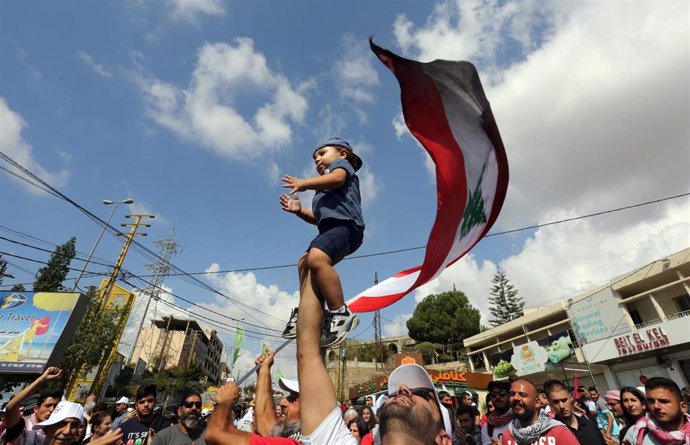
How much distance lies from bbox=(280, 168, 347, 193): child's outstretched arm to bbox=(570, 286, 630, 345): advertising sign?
2632cm

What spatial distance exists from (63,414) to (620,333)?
1071 inches

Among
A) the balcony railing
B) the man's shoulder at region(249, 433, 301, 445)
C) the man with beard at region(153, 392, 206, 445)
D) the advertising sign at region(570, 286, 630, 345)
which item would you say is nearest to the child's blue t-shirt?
the man's shoulder at region(249, 433, 301, 445)

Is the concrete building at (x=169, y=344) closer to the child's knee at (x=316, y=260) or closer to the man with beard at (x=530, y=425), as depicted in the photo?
the man with beard at (x=530, y=425)

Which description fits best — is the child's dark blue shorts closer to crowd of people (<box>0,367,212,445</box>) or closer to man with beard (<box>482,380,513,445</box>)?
crowd of people (<box>0,367,212,445</box>)

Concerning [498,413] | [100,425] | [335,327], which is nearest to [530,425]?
[498,413]

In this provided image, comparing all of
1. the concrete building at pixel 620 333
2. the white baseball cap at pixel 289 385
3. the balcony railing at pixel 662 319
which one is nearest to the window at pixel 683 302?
the concrete building at pixel 620 333

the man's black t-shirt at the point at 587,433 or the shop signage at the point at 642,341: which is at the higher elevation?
the shop signage at the point at 642,341

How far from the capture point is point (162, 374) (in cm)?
4688

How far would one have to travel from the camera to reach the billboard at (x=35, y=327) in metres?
19.0

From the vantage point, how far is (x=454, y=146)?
13.0ft

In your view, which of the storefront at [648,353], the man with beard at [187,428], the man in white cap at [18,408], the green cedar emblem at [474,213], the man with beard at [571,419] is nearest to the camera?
the man in white cap at [18,408]

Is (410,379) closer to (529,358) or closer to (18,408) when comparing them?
(18,408)

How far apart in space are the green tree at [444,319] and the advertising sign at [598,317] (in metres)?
21.4

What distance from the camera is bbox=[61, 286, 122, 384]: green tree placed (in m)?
21.1
